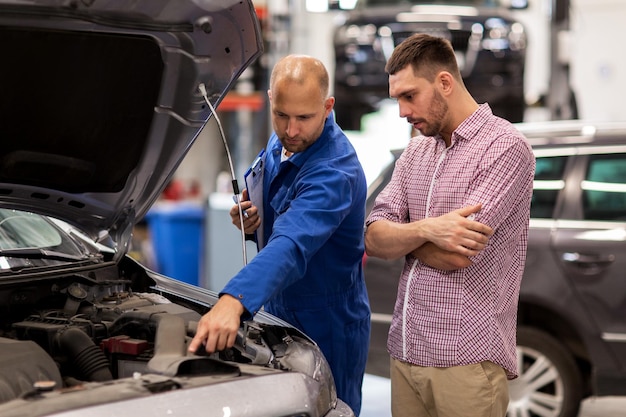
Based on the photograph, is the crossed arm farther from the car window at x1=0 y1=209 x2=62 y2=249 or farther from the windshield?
the car window at x1=0 y1=209 x2=62 y2=249

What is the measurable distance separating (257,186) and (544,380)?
2551 millimetres

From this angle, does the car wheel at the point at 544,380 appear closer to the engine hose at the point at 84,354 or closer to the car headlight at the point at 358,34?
the engine hose at the point at 84,354

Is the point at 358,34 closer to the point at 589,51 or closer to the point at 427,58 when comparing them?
the point at 589,51

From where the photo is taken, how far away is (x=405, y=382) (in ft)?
11.1

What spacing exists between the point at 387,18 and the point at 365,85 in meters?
0.69

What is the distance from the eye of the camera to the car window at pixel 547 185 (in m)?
5.60

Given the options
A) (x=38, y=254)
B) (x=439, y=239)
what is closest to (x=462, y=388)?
(x=439, y=239)

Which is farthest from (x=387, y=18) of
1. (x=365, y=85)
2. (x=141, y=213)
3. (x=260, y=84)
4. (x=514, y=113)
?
(x=141, y=213)

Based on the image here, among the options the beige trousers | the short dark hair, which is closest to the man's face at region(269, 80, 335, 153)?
the short dark hair

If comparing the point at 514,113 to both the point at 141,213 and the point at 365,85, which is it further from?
Result: the point at 141,213

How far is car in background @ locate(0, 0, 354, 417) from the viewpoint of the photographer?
2.79 metres

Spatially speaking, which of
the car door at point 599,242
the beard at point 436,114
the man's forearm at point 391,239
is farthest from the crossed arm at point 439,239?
the car door at point 599,242

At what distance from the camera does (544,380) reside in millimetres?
Result: 5543

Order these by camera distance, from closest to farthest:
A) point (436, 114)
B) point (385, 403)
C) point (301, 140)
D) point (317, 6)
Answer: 1. point (436, 114)
2. point (301, 140)
3. point (385, 403)
4. point (317, 6)
